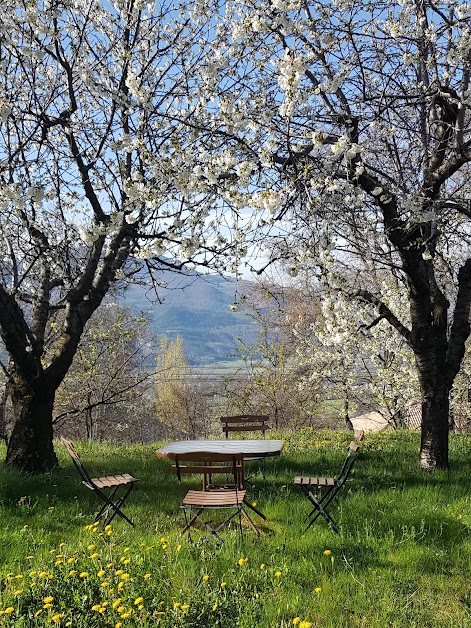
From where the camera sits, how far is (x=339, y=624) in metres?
3.14

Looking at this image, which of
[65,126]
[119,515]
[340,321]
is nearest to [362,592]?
[119,515]

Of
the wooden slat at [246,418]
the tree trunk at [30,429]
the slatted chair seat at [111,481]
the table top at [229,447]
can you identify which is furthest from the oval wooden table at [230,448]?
the tree trunk at [30,429]

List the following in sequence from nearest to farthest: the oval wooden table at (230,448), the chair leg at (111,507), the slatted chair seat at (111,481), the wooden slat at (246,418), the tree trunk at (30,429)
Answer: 1. the chair leg at (111,507)
2. the slatted chair seat at (111,481)
3. the oval wooden table at (230,448)
4. the tree trunk at (30,429)
5. the wooden slat at (246,418)

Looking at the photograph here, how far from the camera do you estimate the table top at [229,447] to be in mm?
5324

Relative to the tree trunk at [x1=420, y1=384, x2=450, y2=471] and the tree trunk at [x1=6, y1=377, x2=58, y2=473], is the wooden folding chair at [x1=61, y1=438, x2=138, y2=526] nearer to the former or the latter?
the tree trunk at [x1=6, y1=377, x2=58, y2=473]

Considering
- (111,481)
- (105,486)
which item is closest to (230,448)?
(111,481)

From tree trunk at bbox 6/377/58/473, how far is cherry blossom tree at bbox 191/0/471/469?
3520mm

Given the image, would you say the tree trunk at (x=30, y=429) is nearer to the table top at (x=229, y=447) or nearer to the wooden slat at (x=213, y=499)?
the table top at (x=229, y=447)

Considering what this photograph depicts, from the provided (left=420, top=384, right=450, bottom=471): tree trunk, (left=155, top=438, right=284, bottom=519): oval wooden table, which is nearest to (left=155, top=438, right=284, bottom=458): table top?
(left=155, top=438, right=284, bottom=519): oval wooden table

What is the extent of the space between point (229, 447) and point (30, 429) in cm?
271

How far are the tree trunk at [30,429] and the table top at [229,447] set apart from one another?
6.17ft

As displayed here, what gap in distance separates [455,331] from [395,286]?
4.62 metres

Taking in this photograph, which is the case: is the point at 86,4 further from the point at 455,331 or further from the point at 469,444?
the point at 469,444

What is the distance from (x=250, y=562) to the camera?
398 centimetres
